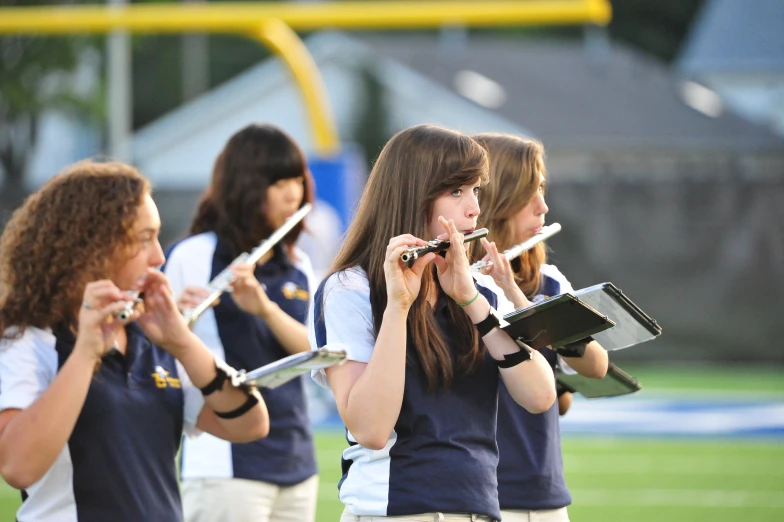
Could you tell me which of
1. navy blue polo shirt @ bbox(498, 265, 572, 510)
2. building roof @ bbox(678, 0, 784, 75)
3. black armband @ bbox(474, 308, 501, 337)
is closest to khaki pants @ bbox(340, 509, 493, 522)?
black armband @ bbox(474, 308, 501, 337)

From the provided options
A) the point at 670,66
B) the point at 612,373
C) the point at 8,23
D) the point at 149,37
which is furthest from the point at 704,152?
the point at 612,373

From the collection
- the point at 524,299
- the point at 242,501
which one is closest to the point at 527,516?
the point at 524,299

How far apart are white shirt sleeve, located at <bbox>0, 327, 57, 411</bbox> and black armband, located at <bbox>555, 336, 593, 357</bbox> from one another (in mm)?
1326

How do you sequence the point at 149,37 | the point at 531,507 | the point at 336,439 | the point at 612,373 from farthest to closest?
the point at 149,37, the point at 336,439, the point at 612,373, the point at 531,507

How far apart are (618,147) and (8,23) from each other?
21.7 m

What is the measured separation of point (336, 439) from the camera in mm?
10797

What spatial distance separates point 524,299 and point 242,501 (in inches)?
54.5

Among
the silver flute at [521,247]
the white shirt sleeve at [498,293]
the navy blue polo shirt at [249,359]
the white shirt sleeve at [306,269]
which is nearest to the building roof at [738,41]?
the white shirt sleeve at [306,269]

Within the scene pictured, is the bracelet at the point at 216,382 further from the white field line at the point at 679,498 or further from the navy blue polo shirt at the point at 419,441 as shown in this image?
→ the white field line at the point at 679,498

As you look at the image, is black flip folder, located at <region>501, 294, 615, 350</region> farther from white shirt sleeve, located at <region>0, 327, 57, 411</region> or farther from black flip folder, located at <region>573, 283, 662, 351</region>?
white shirt sleeve, located at <region>0, 327, 57, 411</region>

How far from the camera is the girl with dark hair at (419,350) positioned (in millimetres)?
2721

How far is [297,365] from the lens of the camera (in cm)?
267

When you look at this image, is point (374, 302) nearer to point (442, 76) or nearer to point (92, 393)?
point (92, 393)

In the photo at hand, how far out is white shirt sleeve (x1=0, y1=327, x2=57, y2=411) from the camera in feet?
9.52
